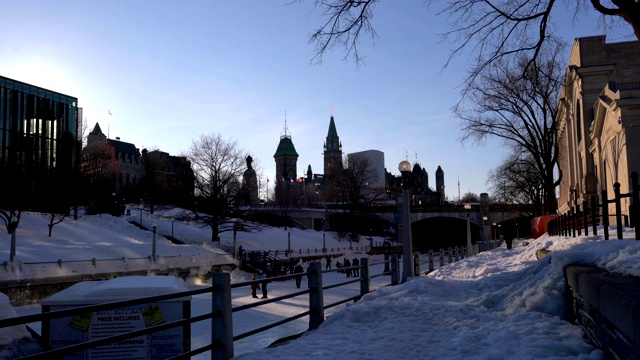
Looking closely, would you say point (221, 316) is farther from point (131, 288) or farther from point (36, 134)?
point (36, 134)

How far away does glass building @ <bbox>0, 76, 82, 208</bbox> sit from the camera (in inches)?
2034

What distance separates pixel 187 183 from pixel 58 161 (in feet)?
43.5

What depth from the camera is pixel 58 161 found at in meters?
57.7

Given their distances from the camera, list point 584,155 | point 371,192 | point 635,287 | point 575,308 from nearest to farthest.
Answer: point 635,287, point 575,308, point 584,155, point 371,192

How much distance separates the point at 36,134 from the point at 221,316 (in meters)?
57.1

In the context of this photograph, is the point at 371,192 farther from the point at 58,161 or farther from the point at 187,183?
the point at 58,161

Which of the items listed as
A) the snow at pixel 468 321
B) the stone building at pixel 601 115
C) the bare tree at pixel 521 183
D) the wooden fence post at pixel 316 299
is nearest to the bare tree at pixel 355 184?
the bare tree at pixel 521 183

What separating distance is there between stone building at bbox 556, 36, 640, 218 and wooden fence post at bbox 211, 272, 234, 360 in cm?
2424

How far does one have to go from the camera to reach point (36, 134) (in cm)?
5562

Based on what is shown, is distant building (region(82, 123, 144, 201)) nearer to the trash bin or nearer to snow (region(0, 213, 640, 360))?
the trash bin

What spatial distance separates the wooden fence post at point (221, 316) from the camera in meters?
5.84

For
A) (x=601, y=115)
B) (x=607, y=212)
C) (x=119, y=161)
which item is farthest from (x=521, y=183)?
(x=119, y=161)

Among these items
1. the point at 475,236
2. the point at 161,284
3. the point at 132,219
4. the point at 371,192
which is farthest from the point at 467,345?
the point at 475,236

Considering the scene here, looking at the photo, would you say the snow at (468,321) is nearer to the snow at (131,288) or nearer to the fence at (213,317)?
the snow at (131,288)
